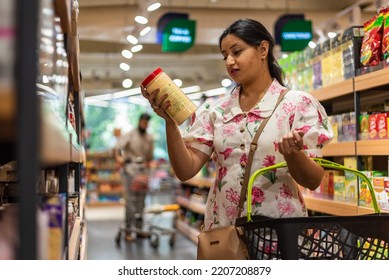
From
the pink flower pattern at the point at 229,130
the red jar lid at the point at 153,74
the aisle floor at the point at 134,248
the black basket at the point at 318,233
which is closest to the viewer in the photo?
the black basket at the point at 318,233

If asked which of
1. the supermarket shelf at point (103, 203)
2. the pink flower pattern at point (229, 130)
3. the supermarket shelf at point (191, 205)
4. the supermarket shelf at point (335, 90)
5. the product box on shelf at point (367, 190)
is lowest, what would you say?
the supermarket shelf at point (103, 203)

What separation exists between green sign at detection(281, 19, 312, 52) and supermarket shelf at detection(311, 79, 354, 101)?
17.7 feet

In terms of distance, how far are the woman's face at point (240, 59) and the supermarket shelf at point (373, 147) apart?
118cm

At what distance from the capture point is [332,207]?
3.70 meters

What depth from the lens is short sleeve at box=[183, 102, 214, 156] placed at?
2.24 metres

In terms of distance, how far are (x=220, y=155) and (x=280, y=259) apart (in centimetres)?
59

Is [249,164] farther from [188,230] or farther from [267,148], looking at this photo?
[188,230]

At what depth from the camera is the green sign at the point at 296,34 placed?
9.24m

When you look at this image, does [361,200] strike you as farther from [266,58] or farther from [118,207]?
[118,207]

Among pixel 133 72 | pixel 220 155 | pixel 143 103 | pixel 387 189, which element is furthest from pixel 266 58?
pixel 143 103

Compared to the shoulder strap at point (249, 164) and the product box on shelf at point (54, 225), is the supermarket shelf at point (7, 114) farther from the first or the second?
the shoulder strap at point (249, 164)

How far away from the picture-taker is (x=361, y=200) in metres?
3.39

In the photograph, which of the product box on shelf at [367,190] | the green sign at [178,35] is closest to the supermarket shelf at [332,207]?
the product box on shelf at [367,190]
